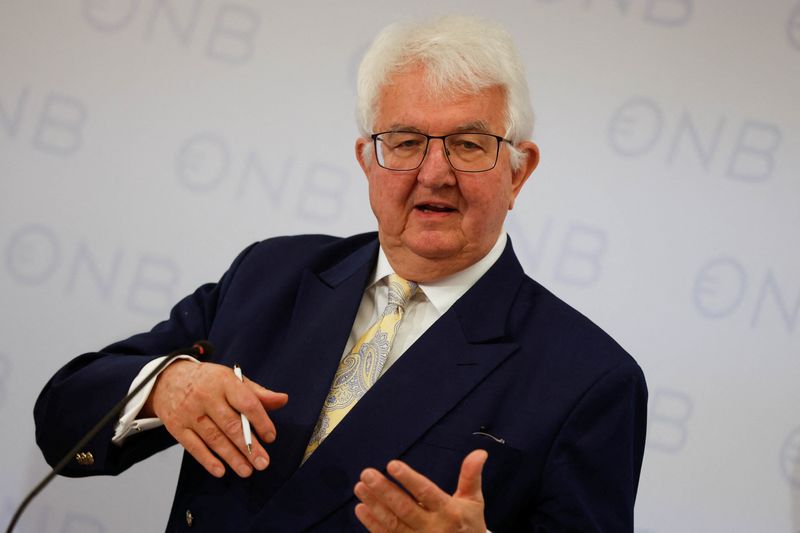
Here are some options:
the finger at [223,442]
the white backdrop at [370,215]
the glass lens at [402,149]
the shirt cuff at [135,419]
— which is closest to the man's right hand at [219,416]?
the finger at [223,442]

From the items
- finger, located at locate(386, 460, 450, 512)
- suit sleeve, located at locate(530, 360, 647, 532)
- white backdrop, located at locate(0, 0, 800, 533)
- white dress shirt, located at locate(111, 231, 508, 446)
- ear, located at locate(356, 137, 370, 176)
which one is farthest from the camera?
white backdrop, located at locate(0, 0, 800, 533)

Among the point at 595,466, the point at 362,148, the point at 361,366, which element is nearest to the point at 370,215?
the point at 362,148

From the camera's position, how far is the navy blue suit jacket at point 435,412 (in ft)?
5.60

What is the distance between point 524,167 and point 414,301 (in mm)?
370

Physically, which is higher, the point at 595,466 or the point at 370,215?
the point at 370,215

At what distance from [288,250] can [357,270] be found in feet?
0.66

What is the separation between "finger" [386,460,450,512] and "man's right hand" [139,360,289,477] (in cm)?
29

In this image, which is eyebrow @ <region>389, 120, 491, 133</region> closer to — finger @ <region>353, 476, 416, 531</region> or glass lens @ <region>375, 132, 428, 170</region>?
glass lens @ <region>375, 132, 428, 170</region>

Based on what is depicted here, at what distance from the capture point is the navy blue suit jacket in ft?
5.60

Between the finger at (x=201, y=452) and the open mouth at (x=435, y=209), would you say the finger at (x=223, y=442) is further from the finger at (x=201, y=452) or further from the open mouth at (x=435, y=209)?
the open mouth at (x=435, y=209)

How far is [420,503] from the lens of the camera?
4.64 ft

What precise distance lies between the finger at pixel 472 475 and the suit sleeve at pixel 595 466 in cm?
30

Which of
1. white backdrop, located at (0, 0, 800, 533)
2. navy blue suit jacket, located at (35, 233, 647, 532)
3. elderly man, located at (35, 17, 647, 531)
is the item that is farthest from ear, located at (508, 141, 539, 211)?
white backdrop, located at (0, 0, 800, 533)

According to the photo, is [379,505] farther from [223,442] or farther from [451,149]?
[451,149]
